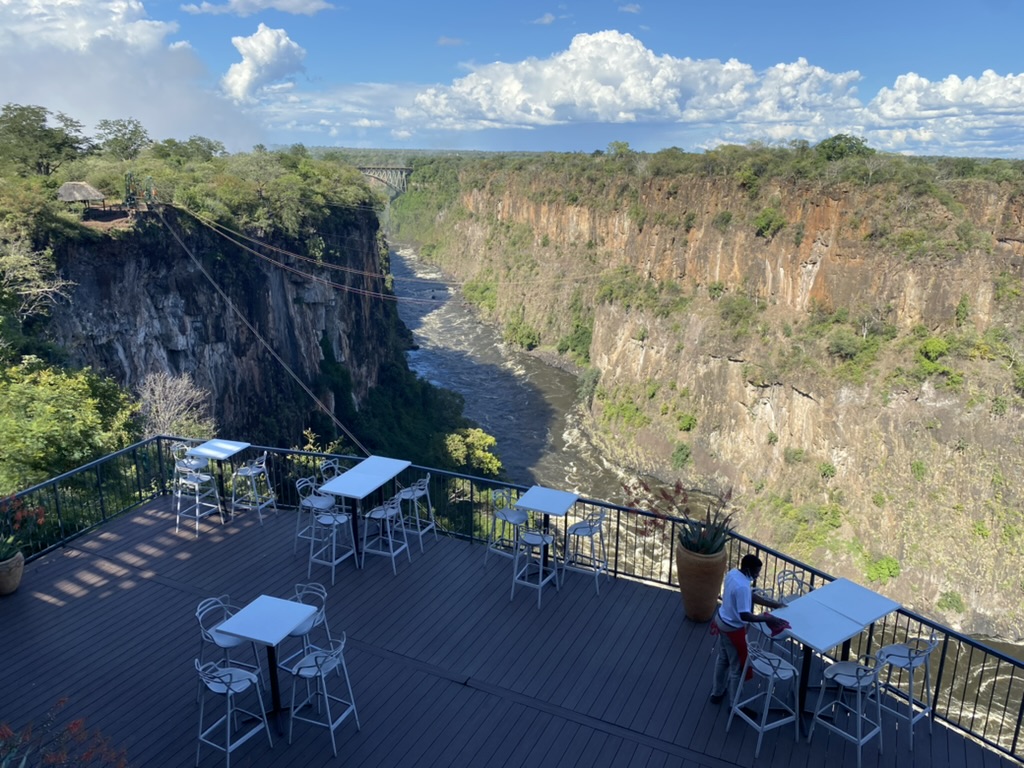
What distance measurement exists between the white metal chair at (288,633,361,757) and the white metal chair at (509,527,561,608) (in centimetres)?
275

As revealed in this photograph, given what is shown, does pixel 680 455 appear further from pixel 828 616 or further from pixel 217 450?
pixel 828 616

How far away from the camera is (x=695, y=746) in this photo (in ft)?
23.5

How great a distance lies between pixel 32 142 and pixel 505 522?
36.4 metres

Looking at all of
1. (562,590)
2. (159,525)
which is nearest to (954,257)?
(562,590)

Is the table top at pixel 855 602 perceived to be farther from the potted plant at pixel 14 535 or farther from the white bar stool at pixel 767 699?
the potted plant at pixel 14 535

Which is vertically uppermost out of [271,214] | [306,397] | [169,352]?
[271,214]

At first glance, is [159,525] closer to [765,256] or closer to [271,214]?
[271,214]

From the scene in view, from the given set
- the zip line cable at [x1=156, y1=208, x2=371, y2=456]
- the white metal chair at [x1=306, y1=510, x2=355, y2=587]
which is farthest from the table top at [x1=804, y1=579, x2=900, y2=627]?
the zip line cable at [x1=156, y1=208, x2=371, y2=456]

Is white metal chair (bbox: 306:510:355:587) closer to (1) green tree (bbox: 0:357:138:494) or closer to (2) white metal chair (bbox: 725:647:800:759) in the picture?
(1) green tree (bbox: 0:357:138:494)

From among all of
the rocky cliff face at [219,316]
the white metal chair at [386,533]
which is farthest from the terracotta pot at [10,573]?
the rocky cliff face at [219,316]

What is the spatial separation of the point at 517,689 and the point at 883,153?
58.2m

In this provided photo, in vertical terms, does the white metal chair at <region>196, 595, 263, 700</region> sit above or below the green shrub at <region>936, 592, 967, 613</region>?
above

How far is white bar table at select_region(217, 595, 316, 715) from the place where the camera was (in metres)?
7.01

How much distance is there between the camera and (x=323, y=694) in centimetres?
724
